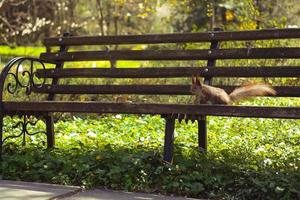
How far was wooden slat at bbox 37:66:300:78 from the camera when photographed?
5.03 m

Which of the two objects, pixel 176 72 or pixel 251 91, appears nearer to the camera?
pixel 251 91

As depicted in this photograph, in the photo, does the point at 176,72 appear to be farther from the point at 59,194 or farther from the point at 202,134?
the point at 59,194

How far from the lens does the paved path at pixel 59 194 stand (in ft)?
13.3

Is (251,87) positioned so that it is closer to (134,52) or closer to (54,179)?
(134,52)

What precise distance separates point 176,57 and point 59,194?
6.88 ft

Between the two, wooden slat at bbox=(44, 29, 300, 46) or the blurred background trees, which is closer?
wooden slat at bbox=(44, 29, 300, 46)

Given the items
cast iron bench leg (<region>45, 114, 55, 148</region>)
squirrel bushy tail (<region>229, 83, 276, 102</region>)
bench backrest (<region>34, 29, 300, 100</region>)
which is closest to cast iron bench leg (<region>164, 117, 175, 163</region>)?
squirrel bushy tail (<region>229, 83, 276, 102</region>)

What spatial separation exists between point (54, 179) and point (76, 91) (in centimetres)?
148

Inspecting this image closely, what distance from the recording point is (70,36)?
618 cm

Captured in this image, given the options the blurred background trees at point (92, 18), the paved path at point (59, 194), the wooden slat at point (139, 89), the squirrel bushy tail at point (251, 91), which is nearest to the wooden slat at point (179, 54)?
the wooden slat at point (139, 89)

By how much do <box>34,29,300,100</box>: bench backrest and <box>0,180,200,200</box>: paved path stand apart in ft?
4.54

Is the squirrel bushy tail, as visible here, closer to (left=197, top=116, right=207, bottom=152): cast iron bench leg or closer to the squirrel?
the squirrel

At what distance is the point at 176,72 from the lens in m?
5.51

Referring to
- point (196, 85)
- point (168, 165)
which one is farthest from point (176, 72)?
point (168, 165)
